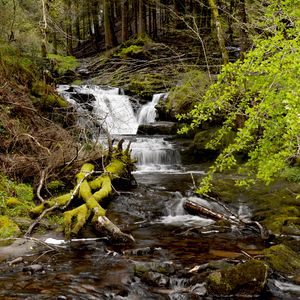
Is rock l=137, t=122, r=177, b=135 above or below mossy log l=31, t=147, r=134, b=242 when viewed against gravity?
above

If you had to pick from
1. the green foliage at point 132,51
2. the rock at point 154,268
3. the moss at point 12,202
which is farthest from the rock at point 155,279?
the green foliage at point 132,51

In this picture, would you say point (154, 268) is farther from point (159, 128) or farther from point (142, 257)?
point (159, 128)

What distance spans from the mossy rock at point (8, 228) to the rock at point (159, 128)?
12.3 m

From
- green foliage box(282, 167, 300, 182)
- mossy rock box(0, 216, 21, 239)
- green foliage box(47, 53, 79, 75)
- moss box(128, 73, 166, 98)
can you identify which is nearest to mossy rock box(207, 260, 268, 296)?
mossy rock box(0, 216, 21, 239)

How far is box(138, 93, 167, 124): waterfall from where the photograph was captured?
73.7 ft

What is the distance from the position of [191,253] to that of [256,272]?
2.05 meters

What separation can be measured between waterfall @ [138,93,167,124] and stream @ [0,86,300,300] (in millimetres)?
9102

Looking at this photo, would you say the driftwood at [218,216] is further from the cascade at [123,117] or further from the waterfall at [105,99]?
the waterfall at [105,99]

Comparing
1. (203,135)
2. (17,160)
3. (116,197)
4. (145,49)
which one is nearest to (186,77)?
(203,135)

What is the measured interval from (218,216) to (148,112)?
12.9 metres

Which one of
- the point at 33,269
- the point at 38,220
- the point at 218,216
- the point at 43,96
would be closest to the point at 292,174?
the point at 218,216

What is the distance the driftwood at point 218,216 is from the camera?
30.7ft

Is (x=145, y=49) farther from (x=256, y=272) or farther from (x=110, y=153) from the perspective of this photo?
(x=256, y=272)

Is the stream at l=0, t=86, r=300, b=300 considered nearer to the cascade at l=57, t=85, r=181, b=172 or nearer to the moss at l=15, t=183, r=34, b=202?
the moss at l=15, t=183, r=34, b=202
